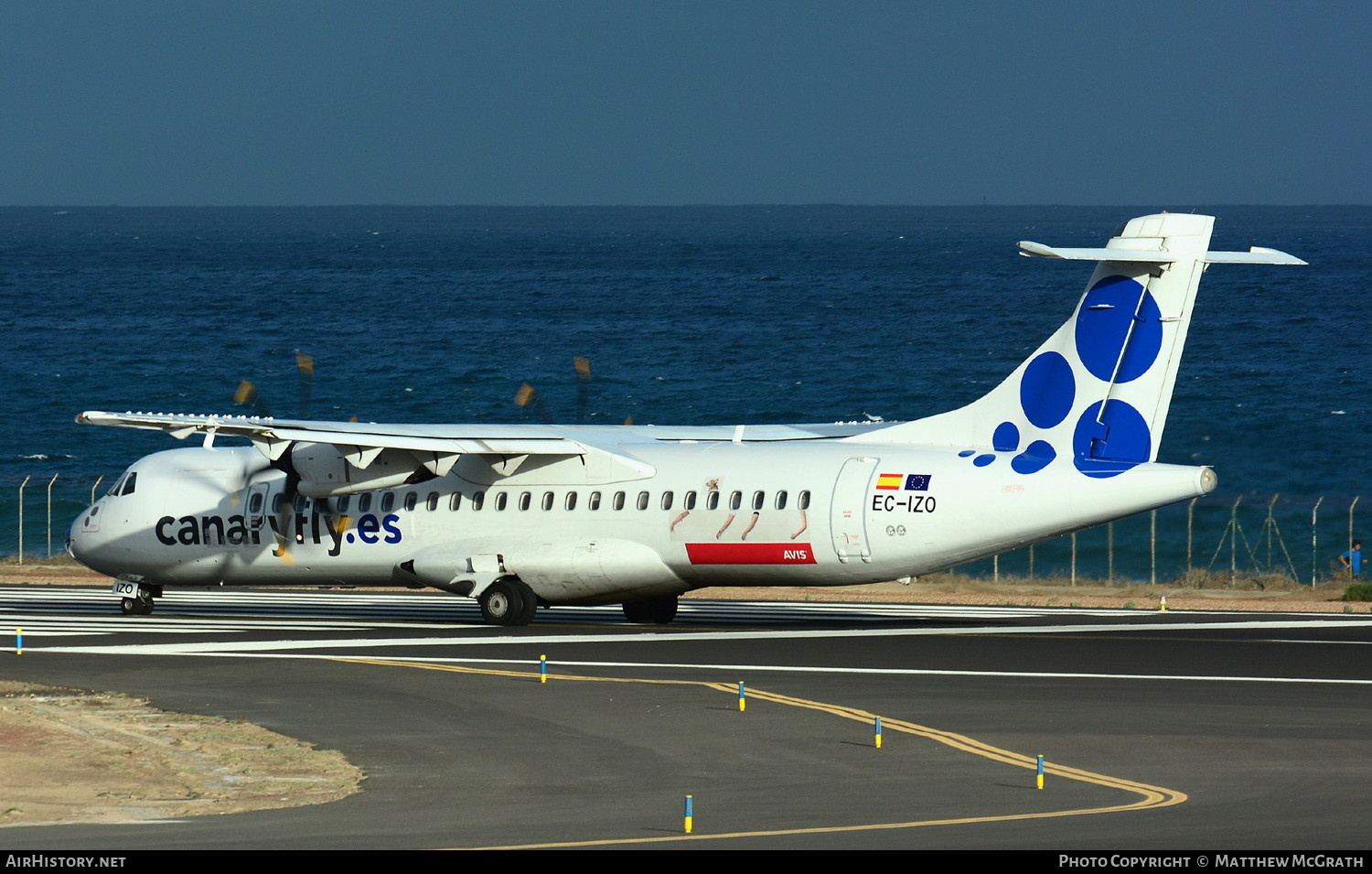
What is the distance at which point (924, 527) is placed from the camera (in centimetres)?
2703

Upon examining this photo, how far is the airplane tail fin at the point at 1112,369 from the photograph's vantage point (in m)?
27.0

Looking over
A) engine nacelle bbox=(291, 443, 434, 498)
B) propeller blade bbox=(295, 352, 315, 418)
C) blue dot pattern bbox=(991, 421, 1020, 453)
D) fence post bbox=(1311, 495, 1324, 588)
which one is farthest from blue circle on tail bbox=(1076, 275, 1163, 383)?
fence post bbox=(1311, 495, 1324, 588)

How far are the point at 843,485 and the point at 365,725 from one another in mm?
9810

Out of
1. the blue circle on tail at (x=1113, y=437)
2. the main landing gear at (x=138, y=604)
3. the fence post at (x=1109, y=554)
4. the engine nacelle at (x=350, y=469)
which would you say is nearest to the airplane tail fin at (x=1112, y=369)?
the blue circle on tail at (x=1113, y=437)

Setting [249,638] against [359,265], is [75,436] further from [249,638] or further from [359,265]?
[359,265]

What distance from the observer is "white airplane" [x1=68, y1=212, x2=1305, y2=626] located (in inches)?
1061

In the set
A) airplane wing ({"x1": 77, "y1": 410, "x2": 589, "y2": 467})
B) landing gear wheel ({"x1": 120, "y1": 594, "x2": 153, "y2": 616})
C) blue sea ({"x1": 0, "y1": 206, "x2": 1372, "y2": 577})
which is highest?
blue sea ({"x1": 0, "y1": 206, "x2": 1372, "y2": 577})

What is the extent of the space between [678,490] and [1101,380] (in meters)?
6.38

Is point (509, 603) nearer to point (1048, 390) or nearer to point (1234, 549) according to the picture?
point (1048, 390)

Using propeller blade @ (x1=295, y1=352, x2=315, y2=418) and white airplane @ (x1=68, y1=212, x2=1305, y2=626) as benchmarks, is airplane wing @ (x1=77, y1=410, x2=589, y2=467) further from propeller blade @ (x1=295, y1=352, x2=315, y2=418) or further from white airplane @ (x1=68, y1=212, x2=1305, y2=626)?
propeller blade @ (x1=295, y1=352, x2=315, y2=418)

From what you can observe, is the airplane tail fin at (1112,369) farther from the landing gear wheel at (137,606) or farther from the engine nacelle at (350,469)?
the landing gear wheel at (137,606)

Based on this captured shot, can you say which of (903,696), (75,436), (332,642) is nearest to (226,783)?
(903,696)

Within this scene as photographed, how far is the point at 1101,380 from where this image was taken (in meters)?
27.2

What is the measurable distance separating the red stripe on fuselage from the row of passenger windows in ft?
1.79
